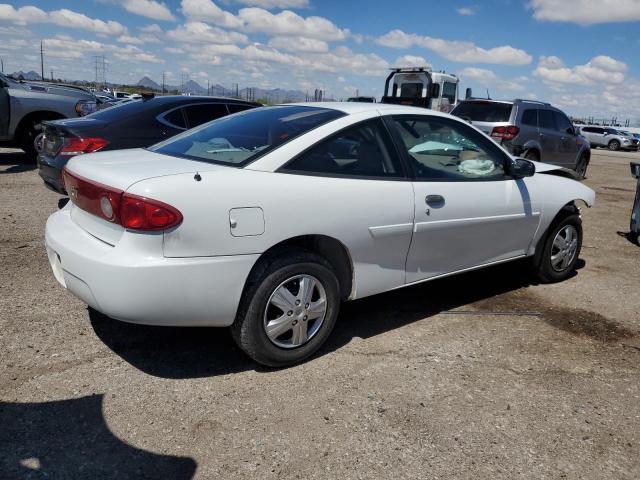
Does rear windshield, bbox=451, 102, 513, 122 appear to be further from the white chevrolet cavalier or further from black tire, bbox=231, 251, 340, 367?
black tire, bbox=231, 251, 340, 367

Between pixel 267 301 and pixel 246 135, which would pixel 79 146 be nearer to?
pixel 246 135

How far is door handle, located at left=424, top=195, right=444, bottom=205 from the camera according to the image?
3.61 meters

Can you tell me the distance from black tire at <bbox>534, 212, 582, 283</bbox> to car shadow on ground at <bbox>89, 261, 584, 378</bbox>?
18 centimetres

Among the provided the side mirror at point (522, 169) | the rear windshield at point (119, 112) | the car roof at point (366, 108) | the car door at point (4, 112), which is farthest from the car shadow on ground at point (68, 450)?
the car door at point (4, 112)

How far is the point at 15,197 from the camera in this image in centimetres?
743

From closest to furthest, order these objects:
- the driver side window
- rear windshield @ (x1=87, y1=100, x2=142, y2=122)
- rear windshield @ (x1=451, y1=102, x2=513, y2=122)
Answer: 1. the driver side window
2. rear windshield @ (x1=87, y1=100, x2=142, y2=122)
3. rear windshield @ (x1=451, y1=102, x2=513, y2=122)

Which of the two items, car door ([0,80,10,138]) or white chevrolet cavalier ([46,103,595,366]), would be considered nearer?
white chevrolet cavalier ([46,103,595,366])

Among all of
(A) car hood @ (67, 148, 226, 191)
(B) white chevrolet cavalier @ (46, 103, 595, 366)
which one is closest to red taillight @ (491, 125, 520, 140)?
(B) white chevrolet cavalier @ (46, 103, 595, 366)

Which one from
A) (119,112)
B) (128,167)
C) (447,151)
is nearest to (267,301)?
(128,167)

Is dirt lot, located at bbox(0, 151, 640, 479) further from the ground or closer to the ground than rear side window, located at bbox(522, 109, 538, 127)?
closer to the ground

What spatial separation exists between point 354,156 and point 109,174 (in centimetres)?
145

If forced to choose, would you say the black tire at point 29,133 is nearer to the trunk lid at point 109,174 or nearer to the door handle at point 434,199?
the trunk lid at point 109,174

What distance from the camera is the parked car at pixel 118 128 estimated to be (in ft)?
19.3

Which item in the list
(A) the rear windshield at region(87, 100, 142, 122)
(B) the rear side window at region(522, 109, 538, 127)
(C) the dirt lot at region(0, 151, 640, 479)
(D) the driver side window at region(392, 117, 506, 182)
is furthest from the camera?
(B) the rear side window at region(522, 109, 538, 127)
